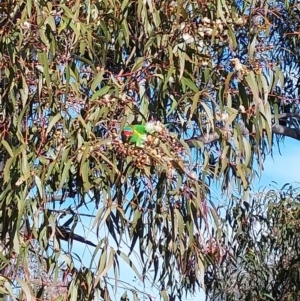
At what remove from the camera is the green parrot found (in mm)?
1506

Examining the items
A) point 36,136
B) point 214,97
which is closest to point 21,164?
point 36,136

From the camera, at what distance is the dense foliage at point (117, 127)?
152 cm

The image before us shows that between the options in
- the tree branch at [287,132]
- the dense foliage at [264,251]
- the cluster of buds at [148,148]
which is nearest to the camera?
the cluster of buds at [148,148]

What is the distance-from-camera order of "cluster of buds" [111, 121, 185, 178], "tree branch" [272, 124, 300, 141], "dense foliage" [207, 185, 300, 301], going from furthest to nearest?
1. "dense foliage" [207, 185, 300, 301]
2. "tree branch" [272, 124, 300, 141]
3. "cluster of buds" [111, 121, 185, 178]

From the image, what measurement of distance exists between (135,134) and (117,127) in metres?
0.07

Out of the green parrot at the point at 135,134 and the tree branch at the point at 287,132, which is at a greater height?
the tree branch at the point at 287,132

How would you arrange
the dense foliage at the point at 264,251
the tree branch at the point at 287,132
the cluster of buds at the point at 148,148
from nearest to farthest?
the cluster of buds at the point at 148,148
the tree branch at the point at 287,132
the dense foliage at the point at 264,251

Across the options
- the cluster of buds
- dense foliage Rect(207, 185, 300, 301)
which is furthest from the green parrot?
dense foliage Rect(207, 185, 300, 301)

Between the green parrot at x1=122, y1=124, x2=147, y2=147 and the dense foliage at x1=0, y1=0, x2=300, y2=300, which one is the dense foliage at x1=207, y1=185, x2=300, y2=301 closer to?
the dense foliage at x1=0, y1=0, x2=300, y2=300

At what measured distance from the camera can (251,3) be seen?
6.04 feet

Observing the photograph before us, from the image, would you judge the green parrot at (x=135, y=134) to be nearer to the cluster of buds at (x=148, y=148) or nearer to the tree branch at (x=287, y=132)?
the cluster of buds at (x=148, y=148)

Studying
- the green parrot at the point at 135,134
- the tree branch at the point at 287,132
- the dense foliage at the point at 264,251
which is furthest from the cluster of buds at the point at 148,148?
the dense foliage at the point at 264,251

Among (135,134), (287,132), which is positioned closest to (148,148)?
(135,134)

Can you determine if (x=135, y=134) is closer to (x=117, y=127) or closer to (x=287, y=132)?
(x=117, y=127)
